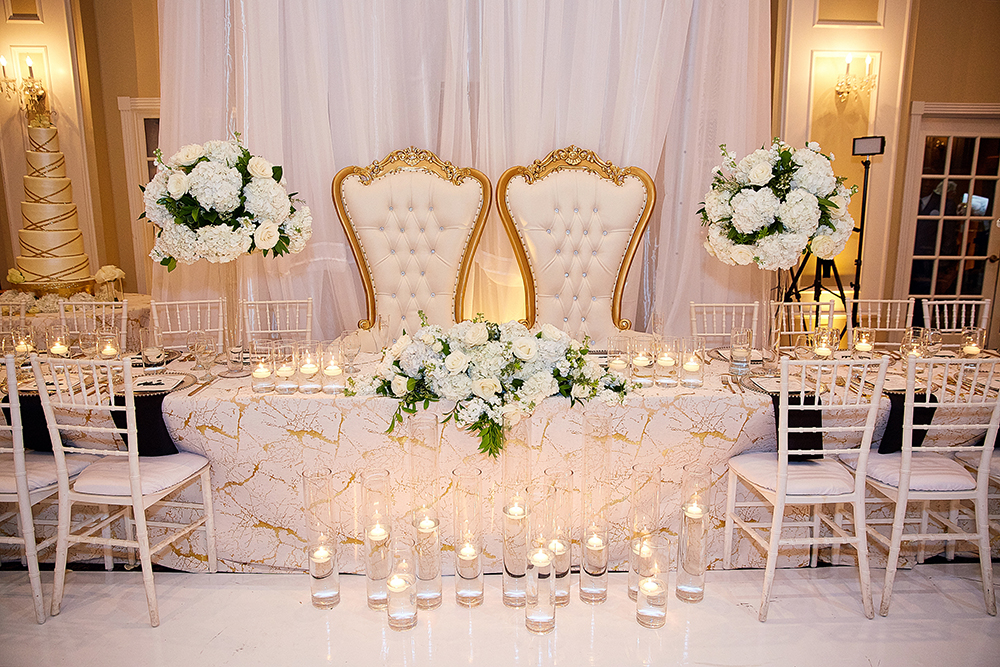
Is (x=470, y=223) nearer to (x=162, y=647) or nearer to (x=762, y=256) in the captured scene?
(x=762, y=256)

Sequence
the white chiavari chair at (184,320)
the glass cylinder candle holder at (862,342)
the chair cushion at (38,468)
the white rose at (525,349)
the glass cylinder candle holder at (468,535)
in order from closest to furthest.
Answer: the glass cylinder candle holder at (468,535), the white rose at (525,349), the chair cushion at (38,468), the glass cylinder candle holder at (862,342), the white chiavari chair at (184,320)

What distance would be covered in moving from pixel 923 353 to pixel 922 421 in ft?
1.93

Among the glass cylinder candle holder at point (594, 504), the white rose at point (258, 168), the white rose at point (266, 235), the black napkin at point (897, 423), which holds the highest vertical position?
→ the white rose at point (258, 168)

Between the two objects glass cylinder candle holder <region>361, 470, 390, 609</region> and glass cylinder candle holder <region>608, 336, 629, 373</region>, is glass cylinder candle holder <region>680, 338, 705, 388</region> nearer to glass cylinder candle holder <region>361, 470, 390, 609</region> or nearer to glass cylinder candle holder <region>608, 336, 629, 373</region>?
glass cylinder candle holder <region>608, 336, 629, 373</region>

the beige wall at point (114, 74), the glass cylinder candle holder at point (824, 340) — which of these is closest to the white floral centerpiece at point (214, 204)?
the glass cylinder candle holder at point (824, 340)

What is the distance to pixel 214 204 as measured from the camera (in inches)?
101

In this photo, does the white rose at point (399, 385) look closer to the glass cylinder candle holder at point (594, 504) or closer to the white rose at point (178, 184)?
the glass cylinder candle holder at point (594, 504)

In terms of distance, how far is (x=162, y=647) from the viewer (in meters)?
2.21

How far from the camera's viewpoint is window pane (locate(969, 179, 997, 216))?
18.5 feet

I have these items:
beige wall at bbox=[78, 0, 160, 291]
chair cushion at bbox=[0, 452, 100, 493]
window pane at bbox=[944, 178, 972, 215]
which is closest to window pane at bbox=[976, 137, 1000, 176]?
window pane at bbox=[944, 178, 972, 215]

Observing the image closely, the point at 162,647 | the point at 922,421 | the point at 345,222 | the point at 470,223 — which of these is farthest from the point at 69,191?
the point at 922,421

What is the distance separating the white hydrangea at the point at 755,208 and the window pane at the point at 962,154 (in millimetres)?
3987

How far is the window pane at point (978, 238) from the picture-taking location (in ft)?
18.8

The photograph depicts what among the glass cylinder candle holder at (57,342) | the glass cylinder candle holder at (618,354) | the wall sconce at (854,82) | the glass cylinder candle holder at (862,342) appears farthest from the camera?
the wall sconce at (854,82)
